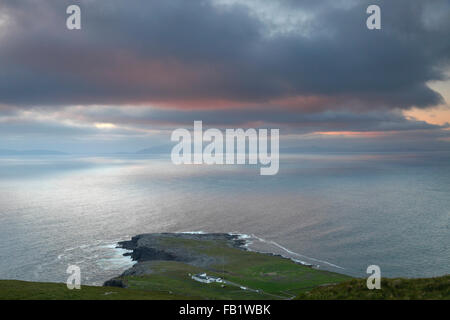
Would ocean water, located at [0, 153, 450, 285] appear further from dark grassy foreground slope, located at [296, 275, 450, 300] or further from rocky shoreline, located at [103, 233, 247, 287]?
dark grassy foreground slope, located at [296, 275, 450, 300]

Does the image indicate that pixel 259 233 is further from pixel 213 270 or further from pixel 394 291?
pixel 394 291

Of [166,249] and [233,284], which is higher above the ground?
[166,249]

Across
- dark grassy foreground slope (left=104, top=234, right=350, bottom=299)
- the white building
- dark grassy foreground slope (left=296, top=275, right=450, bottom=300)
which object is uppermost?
dark grassy foreground slope (left=296, top=275, right=450, bottom=300)

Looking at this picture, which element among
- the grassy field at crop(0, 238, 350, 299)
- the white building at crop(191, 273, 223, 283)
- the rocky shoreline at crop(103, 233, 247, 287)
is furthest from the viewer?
the rocky shoreline at crop(103, 233, 247, 287)

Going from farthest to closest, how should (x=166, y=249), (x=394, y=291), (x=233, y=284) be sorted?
1. (x=166, y=249)
2. (x=233, y=284)
3. (x=394, y=291)

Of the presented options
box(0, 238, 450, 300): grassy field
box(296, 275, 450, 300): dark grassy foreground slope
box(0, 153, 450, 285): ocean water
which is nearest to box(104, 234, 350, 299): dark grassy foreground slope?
box(0, 238, 450, 300): grassy field

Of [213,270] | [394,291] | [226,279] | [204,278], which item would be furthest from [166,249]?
[394,291]

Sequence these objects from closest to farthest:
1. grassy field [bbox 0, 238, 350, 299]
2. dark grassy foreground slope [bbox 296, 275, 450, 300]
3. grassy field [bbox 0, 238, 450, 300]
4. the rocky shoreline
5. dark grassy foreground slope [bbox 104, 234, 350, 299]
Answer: dark grassy foreground slope [bbox 296, 275, 450, 300], grassy field [bbox 0, 238, 450, 300], grassy field [bbox 0, 238, 350, 299], dark grassy foreground slope [bbox 104, 234, 350, 299], the rocky shoreline

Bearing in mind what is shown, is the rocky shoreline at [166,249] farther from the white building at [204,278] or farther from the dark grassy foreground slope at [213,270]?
the white building at [204,278]

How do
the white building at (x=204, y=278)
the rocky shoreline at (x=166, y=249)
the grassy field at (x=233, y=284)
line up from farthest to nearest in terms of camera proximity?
the rocky shoreline at (x=166, y=249)
the white building at (x=204, y=278)
the grassy field at (x=233, y=284)

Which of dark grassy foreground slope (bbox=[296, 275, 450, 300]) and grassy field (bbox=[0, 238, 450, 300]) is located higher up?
dark grassy foreground slope (bbox=[296, 275, 450, 300])

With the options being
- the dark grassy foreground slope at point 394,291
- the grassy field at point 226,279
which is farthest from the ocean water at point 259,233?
the dark grassy foreground slope at point 394,291
